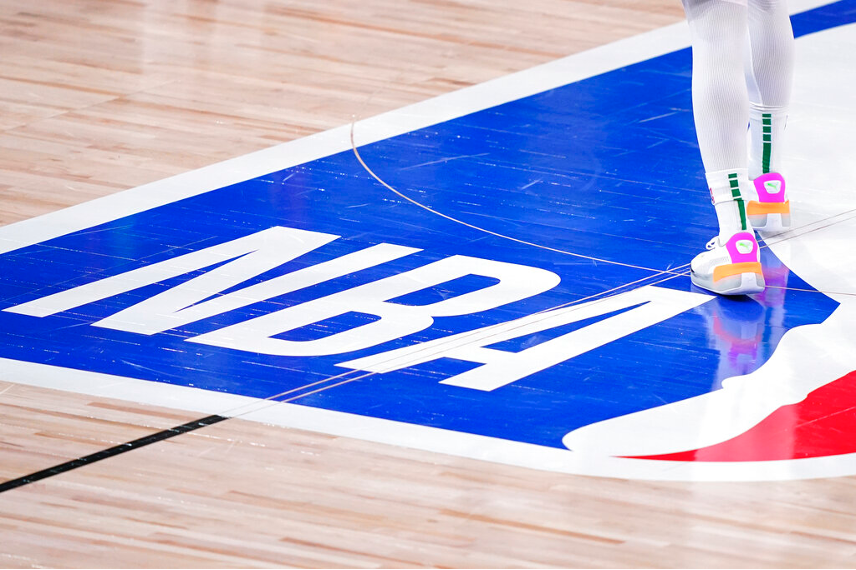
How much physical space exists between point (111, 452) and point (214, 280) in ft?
2.88

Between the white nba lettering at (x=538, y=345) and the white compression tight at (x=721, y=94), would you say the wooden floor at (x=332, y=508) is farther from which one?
the white compression tight at (x=721, y=94)

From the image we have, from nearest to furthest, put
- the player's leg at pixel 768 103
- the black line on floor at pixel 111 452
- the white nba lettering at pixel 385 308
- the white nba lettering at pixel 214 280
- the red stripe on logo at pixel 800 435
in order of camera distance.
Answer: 1. the black line on floor at pixel 111 452
2. the red stripe on logo at pixel 800 435
3. the white nba lettering at pixel 385 308
4. the white nba lettering at pixel 214 280
5. the player's leg at pixel 768 103

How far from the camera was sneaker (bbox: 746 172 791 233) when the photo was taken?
13.0ft

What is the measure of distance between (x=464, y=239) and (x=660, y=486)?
1.30 metres

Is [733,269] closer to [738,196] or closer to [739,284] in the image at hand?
[739,284]

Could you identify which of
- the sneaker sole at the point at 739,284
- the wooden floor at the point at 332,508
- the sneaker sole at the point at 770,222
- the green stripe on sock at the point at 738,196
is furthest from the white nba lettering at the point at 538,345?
the sneaker sole at the point at 770,222

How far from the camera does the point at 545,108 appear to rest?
16.2 feet

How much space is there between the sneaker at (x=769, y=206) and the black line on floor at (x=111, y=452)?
165 cm

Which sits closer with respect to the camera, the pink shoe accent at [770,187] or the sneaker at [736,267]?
the sneaker at [736,267]

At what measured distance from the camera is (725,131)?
3566 mm

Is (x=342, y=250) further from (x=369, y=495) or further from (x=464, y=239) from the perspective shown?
(x=369, y=495)

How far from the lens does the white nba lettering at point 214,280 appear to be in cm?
340

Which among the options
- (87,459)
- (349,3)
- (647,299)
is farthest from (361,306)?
(349,3)

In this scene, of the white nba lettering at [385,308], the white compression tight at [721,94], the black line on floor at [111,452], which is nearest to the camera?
the black line on floor at [111,452]
